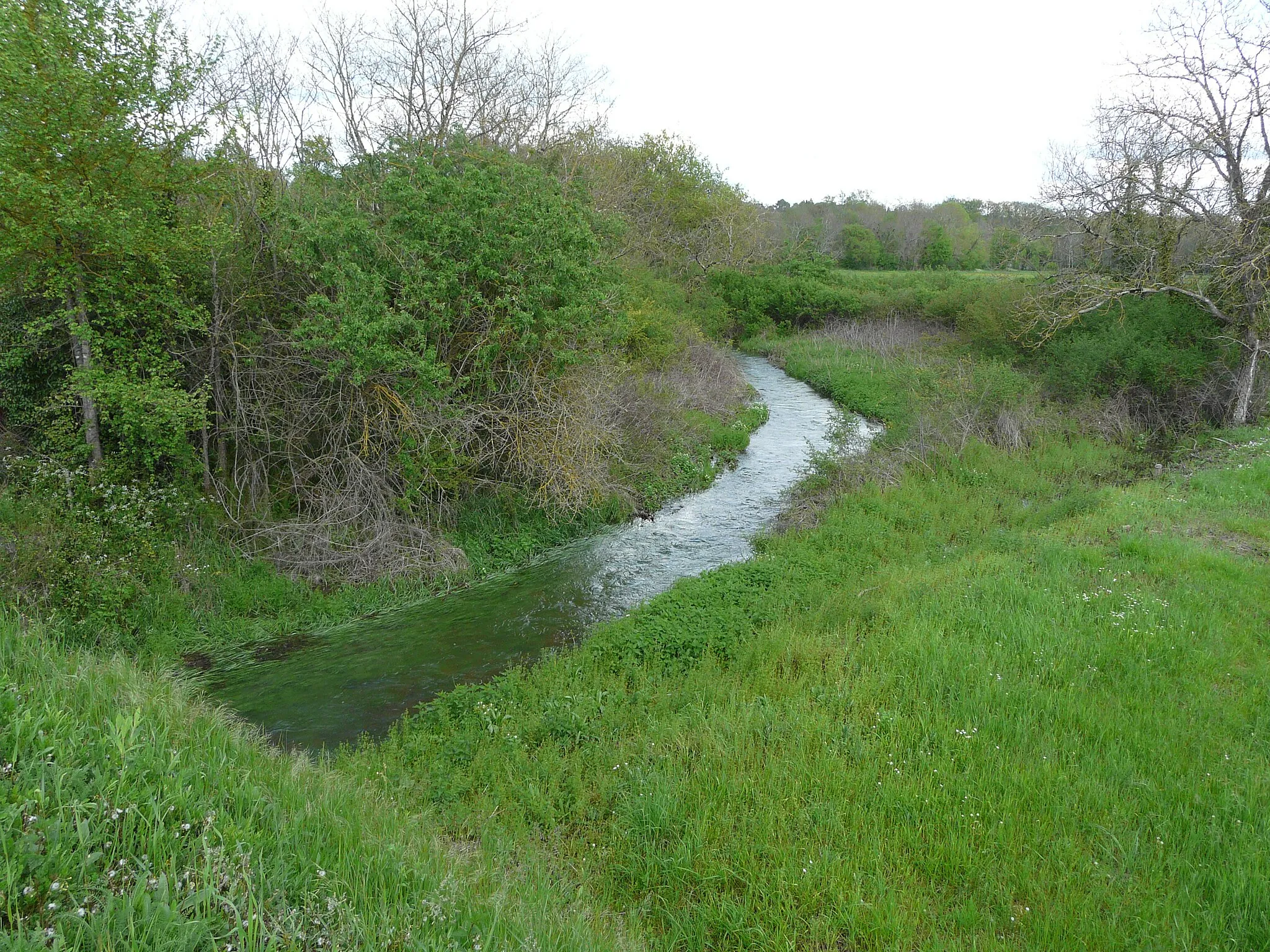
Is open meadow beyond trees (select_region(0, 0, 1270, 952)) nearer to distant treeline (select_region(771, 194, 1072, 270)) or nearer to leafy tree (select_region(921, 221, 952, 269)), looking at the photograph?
distant treeline (select_region(771, 194, 1072, 270))

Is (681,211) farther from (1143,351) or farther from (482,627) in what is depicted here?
(482,627)

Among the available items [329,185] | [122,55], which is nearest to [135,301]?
A: [122,55]

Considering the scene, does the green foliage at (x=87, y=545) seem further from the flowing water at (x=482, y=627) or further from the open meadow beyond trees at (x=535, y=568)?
the flowing water at (x=482, y=627)

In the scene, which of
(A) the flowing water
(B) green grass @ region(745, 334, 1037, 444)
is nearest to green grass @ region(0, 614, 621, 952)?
(A) the flowing water

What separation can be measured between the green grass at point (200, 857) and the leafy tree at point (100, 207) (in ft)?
17.0

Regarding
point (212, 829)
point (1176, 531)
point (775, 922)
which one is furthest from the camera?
point (1176, 531)

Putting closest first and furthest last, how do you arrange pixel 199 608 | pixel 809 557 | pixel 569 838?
1. pixel 569 838
2. pixel 199 608
3. pixel 809 557

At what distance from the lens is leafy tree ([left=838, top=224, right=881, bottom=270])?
53.5 m

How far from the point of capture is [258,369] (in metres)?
9.83

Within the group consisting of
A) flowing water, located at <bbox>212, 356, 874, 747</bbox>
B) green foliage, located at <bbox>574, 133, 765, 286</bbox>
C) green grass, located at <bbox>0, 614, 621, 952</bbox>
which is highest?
green foliage, located at <bbox>574, 133, 765, 286</bbox>

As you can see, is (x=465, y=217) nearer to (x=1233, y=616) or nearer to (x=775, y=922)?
(x=775, y=922)

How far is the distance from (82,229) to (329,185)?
13.3 ft

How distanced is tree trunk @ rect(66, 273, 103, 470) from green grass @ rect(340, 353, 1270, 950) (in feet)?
18.7

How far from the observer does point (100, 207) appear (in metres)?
7.61
